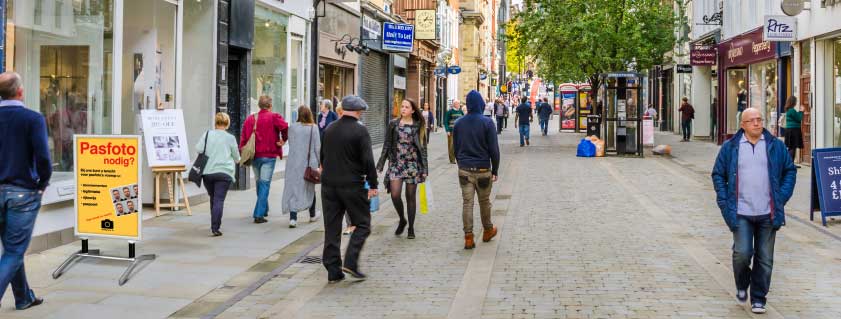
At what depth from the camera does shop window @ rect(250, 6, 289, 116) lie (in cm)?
1739

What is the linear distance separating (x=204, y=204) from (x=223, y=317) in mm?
7349

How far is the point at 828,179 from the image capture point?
11.5 m

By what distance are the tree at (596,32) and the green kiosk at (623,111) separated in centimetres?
202

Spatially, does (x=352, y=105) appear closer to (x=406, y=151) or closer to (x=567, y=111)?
(x=406, y=151)

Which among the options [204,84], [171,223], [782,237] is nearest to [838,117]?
[782,237]

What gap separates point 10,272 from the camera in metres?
6.36

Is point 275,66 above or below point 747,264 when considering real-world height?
above

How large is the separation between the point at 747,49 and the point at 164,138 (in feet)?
68.0

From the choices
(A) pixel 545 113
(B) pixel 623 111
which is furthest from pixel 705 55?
(A) pixel 545 113

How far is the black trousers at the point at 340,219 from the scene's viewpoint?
7.86 m

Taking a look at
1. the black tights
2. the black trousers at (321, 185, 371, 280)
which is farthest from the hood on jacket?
the black trousers at (321, 185, 371, 280)

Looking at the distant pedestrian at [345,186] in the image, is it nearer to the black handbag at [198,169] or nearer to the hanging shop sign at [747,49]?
the black handbag at [198,169]

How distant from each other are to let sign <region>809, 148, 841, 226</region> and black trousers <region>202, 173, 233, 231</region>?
740 centimetres

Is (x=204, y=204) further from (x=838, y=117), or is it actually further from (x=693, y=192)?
(x=838, y=117)
